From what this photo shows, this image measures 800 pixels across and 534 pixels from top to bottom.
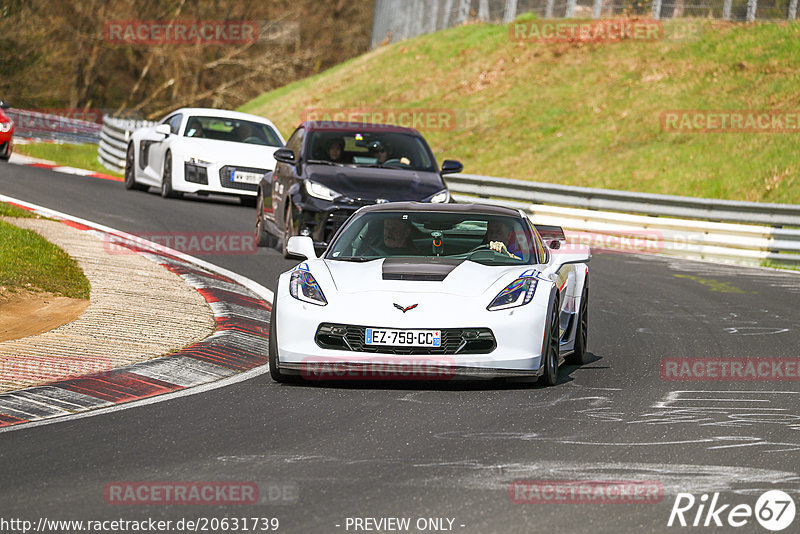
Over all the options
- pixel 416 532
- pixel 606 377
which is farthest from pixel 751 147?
pixel 416 532

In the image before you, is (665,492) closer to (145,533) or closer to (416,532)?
(416,532)

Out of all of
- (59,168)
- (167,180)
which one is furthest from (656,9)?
(167,180)

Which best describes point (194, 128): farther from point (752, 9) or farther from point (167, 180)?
point (752, 9)

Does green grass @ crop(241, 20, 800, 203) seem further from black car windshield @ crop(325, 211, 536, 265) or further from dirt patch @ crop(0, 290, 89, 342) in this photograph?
dirt patch @ crop(0, 290, 89, 342)

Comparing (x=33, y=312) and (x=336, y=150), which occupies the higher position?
(x=336, y=150)

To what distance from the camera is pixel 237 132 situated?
21.2 m

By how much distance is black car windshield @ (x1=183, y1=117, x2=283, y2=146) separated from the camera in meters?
21.1

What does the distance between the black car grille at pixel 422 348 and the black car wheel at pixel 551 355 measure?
45cm

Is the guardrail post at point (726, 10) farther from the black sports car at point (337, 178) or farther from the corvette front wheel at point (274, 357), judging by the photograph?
the corvette front wheel at point (274, 357)

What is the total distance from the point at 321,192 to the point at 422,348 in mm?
6466

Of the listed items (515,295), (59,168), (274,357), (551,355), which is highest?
(515,295)

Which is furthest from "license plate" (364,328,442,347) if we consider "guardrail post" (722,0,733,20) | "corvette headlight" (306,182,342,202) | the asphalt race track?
"guardrail post" (722,0,733,20)

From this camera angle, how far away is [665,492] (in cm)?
593

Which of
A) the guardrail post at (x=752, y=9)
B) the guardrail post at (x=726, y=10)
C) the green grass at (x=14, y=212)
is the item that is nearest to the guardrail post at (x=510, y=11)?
the guardrail post at (x=726, y=10)
